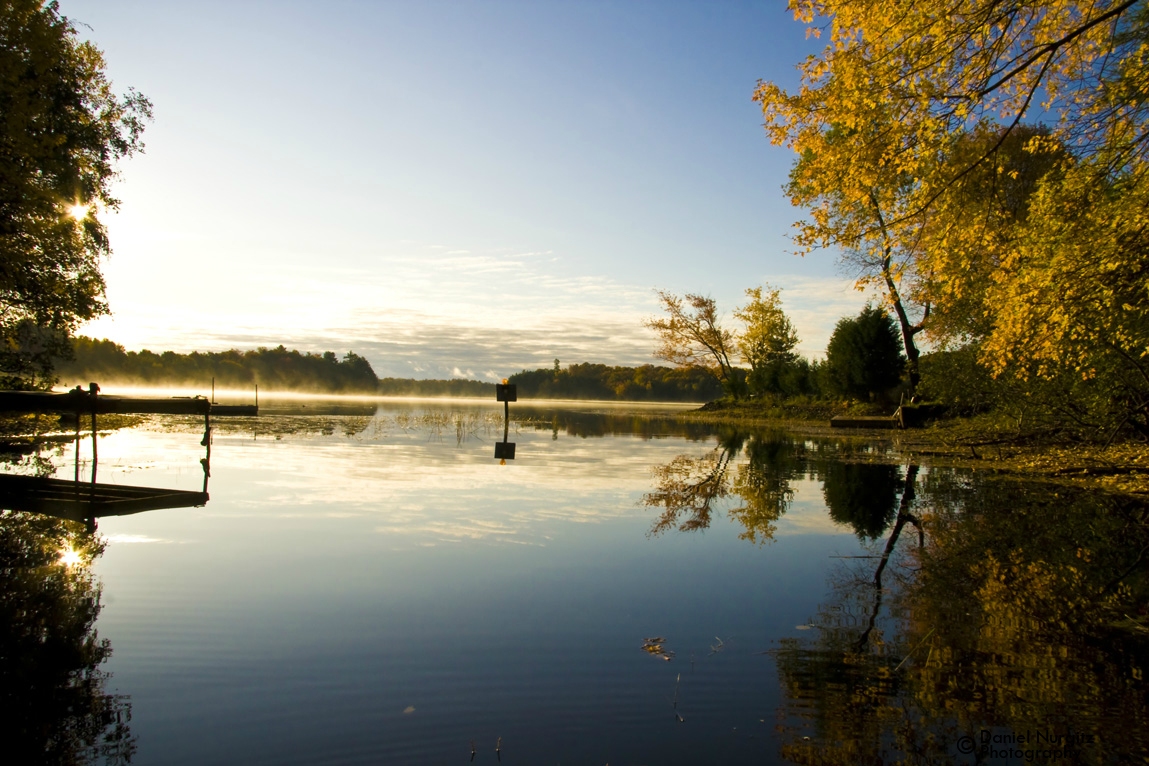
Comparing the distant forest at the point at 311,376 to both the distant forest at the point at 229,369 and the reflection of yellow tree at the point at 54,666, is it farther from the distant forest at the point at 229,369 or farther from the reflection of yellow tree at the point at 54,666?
the reflection of yellow tree at the point at 54,666

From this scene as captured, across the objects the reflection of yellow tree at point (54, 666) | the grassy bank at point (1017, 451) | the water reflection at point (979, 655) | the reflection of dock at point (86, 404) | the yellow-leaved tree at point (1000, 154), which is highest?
the yellow-leaved tree at point (1000, 154)

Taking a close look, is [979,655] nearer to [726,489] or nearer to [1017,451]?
[726,489]

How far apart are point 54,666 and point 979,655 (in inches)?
243

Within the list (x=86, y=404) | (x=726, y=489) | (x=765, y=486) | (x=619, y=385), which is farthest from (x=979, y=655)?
(x=619, y=385)

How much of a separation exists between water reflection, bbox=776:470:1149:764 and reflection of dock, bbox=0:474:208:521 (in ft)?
32.2

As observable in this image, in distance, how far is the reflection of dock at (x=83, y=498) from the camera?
Answer: 9898 mm

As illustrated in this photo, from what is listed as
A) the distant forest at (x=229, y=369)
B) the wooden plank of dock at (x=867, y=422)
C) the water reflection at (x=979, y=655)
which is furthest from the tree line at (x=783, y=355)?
the distant forest at (x=229, y=369)

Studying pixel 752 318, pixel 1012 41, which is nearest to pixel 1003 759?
pixel 1012 41

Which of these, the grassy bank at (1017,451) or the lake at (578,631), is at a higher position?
the grassy bank at (1017,451)

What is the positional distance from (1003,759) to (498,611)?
11.7 feet

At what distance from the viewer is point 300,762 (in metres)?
3.24

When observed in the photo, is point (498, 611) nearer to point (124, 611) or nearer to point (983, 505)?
point (124, 611)

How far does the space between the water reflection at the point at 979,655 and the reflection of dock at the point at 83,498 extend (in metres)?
9.82

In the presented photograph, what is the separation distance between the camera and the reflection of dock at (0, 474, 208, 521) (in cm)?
990
